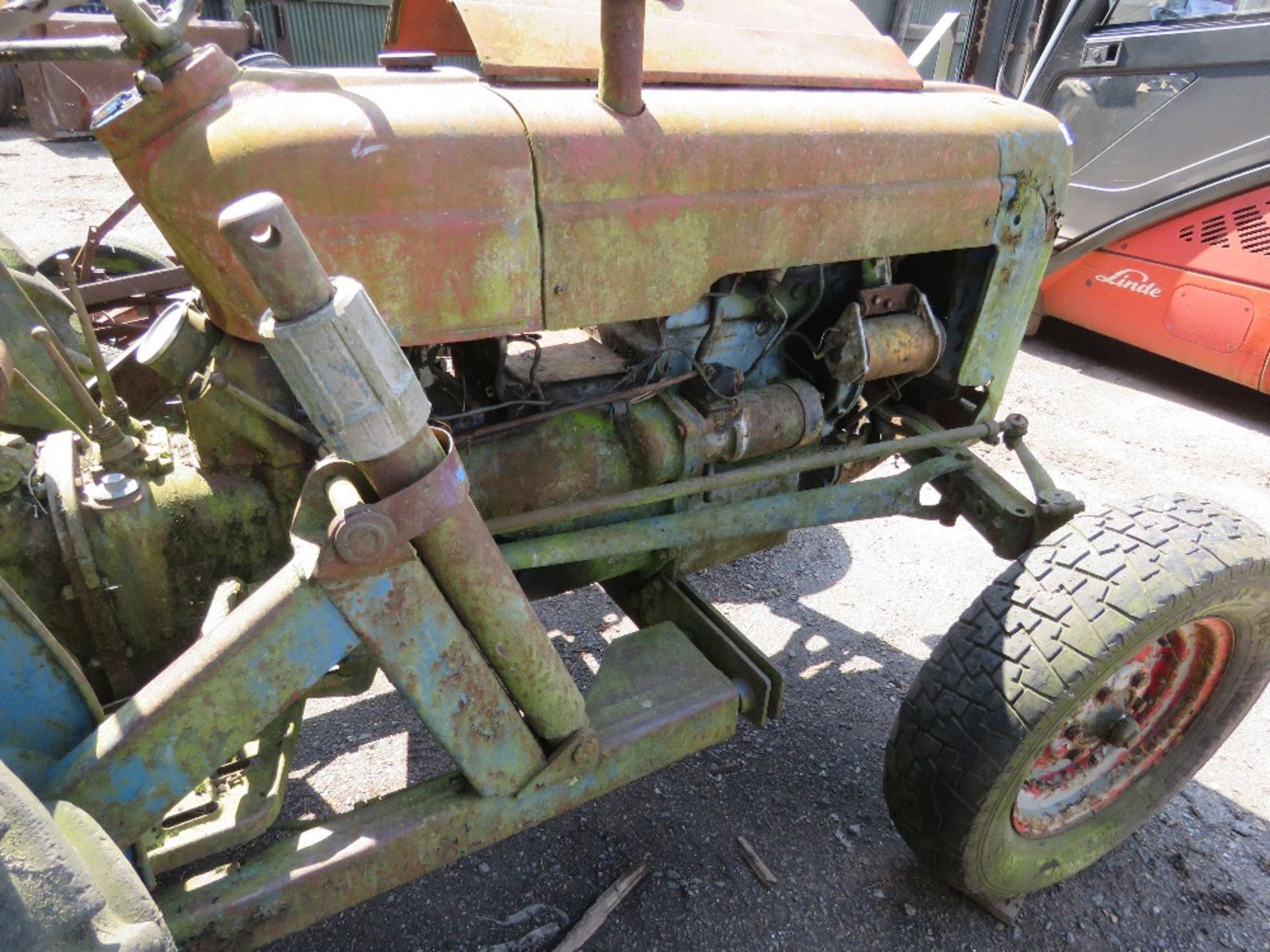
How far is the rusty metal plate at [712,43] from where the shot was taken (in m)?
1.76

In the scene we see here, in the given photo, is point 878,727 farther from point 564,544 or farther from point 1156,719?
point 564,544

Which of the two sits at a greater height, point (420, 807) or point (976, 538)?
point (420, 807)

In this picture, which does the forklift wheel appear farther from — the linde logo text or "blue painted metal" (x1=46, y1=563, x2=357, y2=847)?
the linde logo text

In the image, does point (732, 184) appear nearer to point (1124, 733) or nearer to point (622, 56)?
point (622, 56)

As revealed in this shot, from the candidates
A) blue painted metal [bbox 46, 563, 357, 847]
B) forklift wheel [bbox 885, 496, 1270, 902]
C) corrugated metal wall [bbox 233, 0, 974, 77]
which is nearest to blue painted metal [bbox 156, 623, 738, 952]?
blue painted metal [bbox 46, 563, 357, 847]

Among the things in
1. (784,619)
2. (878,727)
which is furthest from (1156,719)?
(784,619)

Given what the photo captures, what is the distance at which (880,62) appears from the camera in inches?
89.4

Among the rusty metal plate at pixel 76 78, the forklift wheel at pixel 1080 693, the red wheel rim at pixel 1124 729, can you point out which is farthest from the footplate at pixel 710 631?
the rusty metal plate at pixel 76 78

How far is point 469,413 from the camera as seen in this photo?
178 centimetres

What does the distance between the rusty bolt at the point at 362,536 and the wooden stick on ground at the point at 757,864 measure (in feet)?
4.96

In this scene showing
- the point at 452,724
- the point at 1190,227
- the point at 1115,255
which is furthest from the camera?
the point at 1115,255

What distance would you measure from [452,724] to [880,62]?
6.45 ft

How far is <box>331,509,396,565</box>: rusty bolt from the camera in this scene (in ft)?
3.80

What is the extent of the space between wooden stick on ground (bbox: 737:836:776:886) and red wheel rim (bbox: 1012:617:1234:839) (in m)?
0.61
